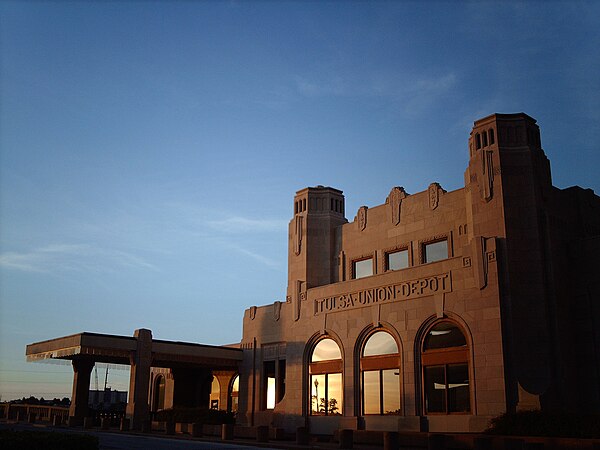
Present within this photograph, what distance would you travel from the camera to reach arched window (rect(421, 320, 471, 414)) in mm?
31594

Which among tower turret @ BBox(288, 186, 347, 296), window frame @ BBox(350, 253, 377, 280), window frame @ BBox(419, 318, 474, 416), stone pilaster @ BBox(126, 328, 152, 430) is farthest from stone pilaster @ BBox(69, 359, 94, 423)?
window frame @ BBox(419, 318, 474, 416)

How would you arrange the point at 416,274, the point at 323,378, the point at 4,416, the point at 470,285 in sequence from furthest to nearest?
1. the point at 4,416
2. the point at 323,378
3. the point at 416,274
4. the point at 470,285

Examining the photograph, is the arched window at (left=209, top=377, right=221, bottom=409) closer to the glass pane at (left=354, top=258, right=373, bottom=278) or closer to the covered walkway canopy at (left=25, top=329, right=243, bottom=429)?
the covered walkway canopy at (left=25, top=329, right=243, bottom=429)

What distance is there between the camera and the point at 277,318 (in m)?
44.8

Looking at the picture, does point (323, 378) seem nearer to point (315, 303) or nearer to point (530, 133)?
point (315, 303)

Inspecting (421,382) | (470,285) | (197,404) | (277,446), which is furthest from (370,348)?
(197,404)

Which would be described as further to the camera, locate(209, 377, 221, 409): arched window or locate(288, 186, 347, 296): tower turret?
locate(209, 377, 221, 409): arched window

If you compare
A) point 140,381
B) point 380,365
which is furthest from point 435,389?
point 140,381

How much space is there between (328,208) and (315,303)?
24.0 feet

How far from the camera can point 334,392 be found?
39.0m

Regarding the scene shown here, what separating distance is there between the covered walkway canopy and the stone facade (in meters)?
6.72

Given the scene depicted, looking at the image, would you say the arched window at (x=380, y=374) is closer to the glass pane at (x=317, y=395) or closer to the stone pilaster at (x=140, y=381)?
the glass pane at (x=317, y=395)

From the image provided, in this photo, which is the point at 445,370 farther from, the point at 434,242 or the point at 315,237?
the point at 315,237

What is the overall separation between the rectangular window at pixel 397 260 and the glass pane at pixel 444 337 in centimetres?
620
